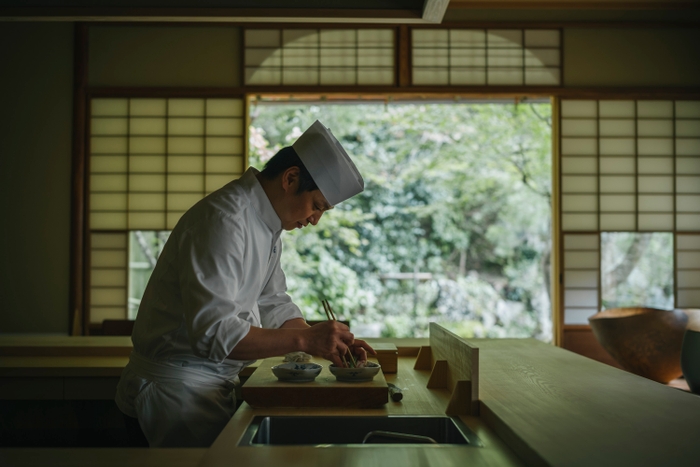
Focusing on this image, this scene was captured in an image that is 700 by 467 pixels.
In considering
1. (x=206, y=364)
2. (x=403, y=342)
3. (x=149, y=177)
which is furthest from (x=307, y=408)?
(x=149, y=177)

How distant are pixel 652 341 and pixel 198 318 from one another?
9.87 ft

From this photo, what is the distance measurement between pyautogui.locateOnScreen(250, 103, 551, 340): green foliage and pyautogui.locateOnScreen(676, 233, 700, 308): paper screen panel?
119 inches

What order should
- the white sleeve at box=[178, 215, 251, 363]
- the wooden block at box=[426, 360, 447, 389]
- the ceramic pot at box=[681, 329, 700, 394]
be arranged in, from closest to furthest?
the white sleeve at box=[178, 215, 251, 363] → the wooden block at box=[426, 360, 447, 389] → the ceramic pot at box=[681, 329, 700, 394]

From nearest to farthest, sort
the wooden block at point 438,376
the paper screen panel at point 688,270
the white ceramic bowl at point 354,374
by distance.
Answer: the white ceramic bowl at point 354,374 < the wooden block at point 438,376 < the paper screen panel at point 688,270

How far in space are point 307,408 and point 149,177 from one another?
3621 mm

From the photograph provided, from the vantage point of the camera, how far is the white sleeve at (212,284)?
1.49 meters

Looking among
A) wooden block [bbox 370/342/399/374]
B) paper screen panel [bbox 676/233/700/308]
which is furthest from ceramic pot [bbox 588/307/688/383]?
wooden block [bbox 370/342/399/374]

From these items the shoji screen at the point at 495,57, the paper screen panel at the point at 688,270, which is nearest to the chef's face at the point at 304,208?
the shoji screen at the point at 495,57

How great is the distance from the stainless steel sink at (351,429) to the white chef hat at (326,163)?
0.64 meters

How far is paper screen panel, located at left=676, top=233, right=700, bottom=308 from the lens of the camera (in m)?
4.80

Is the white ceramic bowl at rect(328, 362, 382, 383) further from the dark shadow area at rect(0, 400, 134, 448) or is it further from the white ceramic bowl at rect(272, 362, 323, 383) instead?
the dark shadow area at rect(0, 400, 134, 448)

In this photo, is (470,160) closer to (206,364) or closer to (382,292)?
(382,292)

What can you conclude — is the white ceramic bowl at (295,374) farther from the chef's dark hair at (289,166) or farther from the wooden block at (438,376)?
the chef's dark hair at (289,166)

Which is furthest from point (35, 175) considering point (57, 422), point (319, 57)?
point (57, 422)
